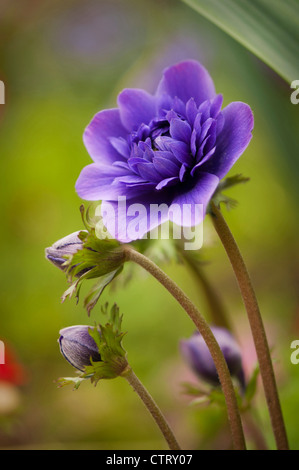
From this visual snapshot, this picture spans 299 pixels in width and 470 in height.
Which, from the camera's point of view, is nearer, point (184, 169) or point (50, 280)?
point (184, 169)

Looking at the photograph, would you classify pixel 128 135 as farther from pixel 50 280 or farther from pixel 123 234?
pixel 50 280

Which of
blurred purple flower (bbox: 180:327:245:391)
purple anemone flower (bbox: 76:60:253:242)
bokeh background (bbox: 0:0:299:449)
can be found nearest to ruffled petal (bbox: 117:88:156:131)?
purple anemone flower (bbox: 76:60:253:242)

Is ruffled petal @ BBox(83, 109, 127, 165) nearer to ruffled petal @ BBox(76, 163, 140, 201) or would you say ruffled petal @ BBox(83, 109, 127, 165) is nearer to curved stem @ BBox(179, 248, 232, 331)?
ruffled petal @ BBox(76, 163, 140, 201)

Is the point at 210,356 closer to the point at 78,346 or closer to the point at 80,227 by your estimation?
the point at 78,346

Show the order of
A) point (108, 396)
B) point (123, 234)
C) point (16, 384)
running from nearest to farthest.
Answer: point (123, 234) → point (16, 384) → point (108, 396)

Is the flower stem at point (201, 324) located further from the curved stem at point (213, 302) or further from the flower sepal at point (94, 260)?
the curved stem at point (213, 302)
